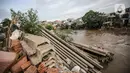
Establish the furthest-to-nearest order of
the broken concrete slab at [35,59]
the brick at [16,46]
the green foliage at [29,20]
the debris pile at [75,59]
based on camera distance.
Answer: the green foliage at [29,20]
the debris pile at [75,59]
the brick at [16,46]
the broken concrete slab at [35,59]

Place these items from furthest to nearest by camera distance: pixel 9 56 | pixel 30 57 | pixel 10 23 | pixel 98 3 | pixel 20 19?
pixel 20 19
pixel 10 23
pixel 98 3
pixel 30 57
pixel 9 56

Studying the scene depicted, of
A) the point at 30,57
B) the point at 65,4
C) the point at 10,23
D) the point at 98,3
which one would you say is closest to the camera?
the point at 30,57

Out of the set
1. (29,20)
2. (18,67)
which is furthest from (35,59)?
(29,20)

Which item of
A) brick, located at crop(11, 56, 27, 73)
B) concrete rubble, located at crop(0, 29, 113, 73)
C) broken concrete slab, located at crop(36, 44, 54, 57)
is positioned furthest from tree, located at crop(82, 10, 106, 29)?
brick, located at crop(11, 56, 27, 73)

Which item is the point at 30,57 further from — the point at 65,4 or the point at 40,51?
the point at 65,4

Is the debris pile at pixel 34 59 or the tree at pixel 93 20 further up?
the tree at pixel 93 20

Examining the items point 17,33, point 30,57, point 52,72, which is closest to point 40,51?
point 30,57

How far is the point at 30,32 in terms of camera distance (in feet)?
9.42

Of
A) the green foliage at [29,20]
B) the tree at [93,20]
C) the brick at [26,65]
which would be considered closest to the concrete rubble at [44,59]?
the brick at [26,65]

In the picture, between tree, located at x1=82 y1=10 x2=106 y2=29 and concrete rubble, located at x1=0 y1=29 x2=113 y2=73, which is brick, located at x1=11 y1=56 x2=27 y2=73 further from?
tree, located at x1=82 y1=10 x2=106 y2=29

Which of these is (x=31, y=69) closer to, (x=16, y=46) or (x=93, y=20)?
(x=16, y=46)

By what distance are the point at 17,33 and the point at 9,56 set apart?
36.1 inches

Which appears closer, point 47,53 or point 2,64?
point 2,64

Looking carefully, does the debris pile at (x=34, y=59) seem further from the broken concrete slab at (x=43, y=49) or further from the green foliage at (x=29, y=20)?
the green foliage at (x=29, y=20)
